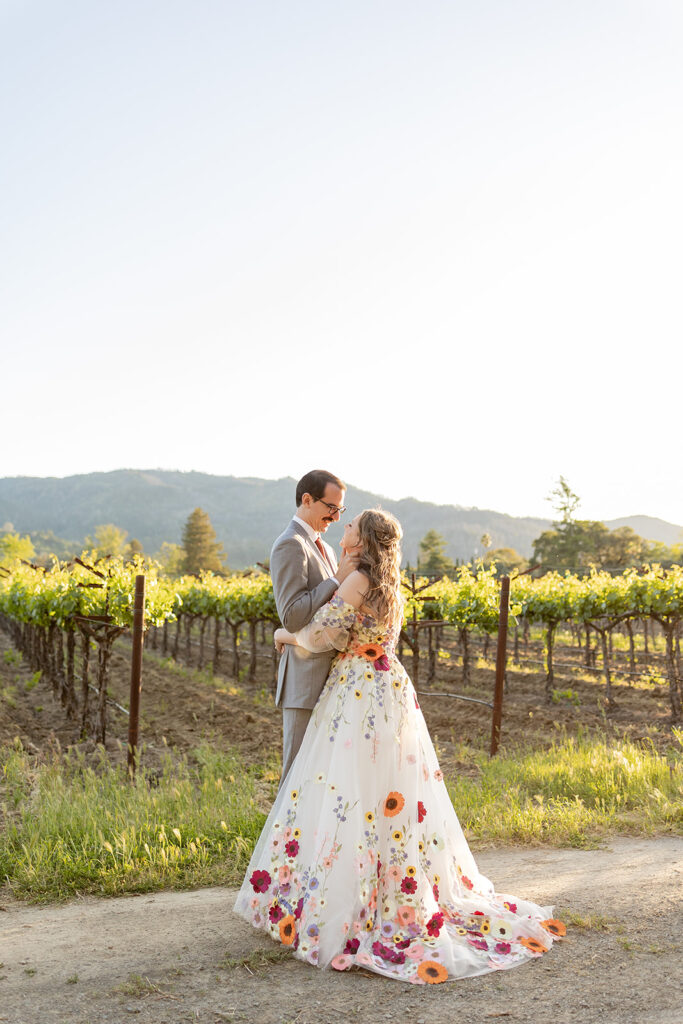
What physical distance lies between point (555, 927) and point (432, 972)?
28.7 inches

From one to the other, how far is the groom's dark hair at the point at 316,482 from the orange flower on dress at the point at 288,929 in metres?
1.73

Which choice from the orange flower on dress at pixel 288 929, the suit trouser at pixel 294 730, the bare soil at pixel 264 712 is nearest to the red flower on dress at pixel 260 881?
the orange flower on dress at pixel 288 929

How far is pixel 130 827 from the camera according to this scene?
4.52 m

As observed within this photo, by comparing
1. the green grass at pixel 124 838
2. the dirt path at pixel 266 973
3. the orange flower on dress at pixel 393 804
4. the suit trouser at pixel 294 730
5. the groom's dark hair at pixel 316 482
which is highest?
the groom's dark hair at pixel 316 482

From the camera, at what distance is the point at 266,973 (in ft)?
9.65

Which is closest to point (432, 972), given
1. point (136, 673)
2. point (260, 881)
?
point (260, 881)

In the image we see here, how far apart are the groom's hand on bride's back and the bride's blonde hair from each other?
0.08ft

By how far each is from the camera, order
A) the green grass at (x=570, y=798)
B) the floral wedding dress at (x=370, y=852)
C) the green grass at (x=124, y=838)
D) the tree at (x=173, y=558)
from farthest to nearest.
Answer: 1. the tree at (x=173, y=558)
2. the green grass at (x=570, y=798)
3. the green grass at (x=124, y=838)
4. the floral wedding dress at (x=370, y=852)

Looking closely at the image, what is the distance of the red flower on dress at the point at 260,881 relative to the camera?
10.8 ft

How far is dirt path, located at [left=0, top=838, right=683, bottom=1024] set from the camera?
264 centimetres

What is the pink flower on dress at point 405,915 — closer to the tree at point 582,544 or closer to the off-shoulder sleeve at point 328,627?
the off-shoulder sleeve at point 328,627

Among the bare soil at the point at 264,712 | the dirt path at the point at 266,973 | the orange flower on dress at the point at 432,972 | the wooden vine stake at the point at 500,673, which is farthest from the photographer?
the bare soil at the point at 264,712

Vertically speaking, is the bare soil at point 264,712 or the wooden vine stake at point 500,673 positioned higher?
the wooden vine stake at point 500,673

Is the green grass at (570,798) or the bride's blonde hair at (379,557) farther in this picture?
the green grass at (570,798)
